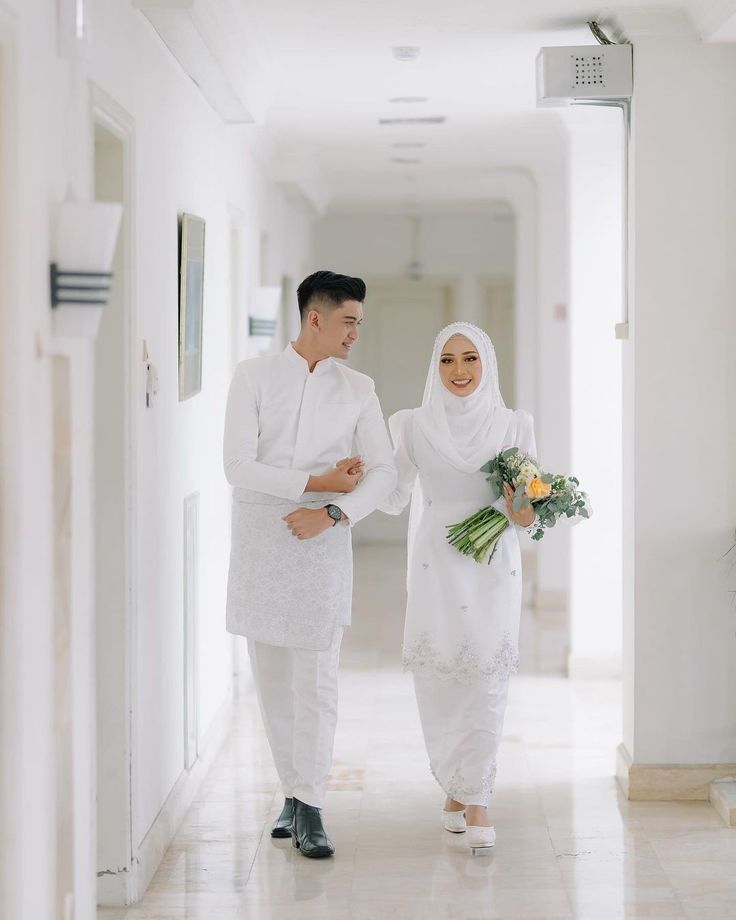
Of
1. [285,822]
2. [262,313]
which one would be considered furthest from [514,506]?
[262,313]

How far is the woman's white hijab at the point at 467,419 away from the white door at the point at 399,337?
8.37 m

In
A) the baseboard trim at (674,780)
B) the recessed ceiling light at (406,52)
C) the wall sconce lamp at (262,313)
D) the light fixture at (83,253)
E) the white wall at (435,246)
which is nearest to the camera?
the light fixture at (83,253)

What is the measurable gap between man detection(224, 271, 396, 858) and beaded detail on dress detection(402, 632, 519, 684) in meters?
0.26

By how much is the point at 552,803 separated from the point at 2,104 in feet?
10.3

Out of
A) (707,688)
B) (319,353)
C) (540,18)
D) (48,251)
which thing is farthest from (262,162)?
(48,251)

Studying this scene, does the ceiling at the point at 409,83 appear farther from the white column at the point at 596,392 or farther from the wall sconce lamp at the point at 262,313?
the wall sconce lamp at the point at 262,313

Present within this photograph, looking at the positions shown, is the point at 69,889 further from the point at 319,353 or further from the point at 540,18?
the point at 540,18

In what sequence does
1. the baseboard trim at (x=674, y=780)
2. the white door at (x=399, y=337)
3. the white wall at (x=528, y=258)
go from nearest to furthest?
the baseboard trim at (x=674, y=780)
the white wall at (x=528, y=258)
the white door at (x=399, y=337)

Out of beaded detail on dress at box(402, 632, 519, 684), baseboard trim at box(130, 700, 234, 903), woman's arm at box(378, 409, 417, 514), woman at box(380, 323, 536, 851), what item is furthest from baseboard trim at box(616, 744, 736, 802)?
baseboard trim at box(130, 700, 234, 903)

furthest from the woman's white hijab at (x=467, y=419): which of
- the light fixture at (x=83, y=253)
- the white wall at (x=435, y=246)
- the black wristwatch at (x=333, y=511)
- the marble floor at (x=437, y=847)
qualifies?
the white wall at (x=435, y=246)

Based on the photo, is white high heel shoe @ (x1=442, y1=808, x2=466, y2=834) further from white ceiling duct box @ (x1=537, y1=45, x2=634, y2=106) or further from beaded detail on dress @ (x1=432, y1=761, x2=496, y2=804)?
white ceiling duct box @ (x1=537, y1=45, x2=634, y2=106)

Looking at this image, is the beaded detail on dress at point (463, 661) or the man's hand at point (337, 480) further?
the beaded detail on dress at point (463, 661)

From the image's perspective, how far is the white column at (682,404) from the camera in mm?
4422

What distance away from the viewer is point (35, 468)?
2.55m
